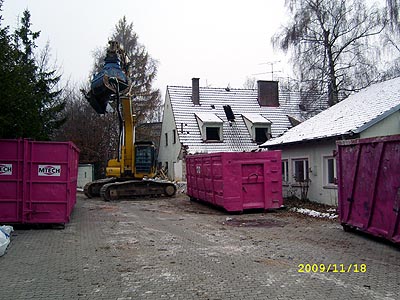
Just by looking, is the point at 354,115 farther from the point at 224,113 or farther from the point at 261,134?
the point at 224,113

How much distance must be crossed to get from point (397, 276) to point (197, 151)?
22.0 meters

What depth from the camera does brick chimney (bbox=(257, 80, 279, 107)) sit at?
111 ft

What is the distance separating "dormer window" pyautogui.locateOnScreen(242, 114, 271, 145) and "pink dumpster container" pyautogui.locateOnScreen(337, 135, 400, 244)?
1948 cm

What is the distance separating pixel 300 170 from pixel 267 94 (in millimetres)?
16581

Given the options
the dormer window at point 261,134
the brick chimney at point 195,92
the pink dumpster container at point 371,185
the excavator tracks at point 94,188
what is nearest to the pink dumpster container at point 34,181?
the pink dumpster container at point 371,185

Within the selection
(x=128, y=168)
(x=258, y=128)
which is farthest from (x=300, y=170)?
(x=258, y=128)

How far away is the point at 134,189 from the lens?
20875mm

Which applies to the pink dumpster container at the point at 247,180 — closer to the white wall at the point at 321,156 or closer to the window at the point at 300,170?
the white wall at the point at 321,156

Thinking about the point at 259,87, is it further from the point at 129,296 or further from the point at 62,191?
the point at 129,296

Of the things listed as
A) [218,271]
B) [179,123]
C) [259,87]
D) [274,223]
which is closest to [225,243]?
[218,271]

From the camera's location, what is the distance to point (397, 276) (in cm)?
663

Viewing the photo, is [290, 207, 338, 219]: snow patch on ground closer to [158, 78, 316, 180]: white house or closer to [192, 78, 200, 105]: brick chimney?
[158, 78, 316, 180]: white house
